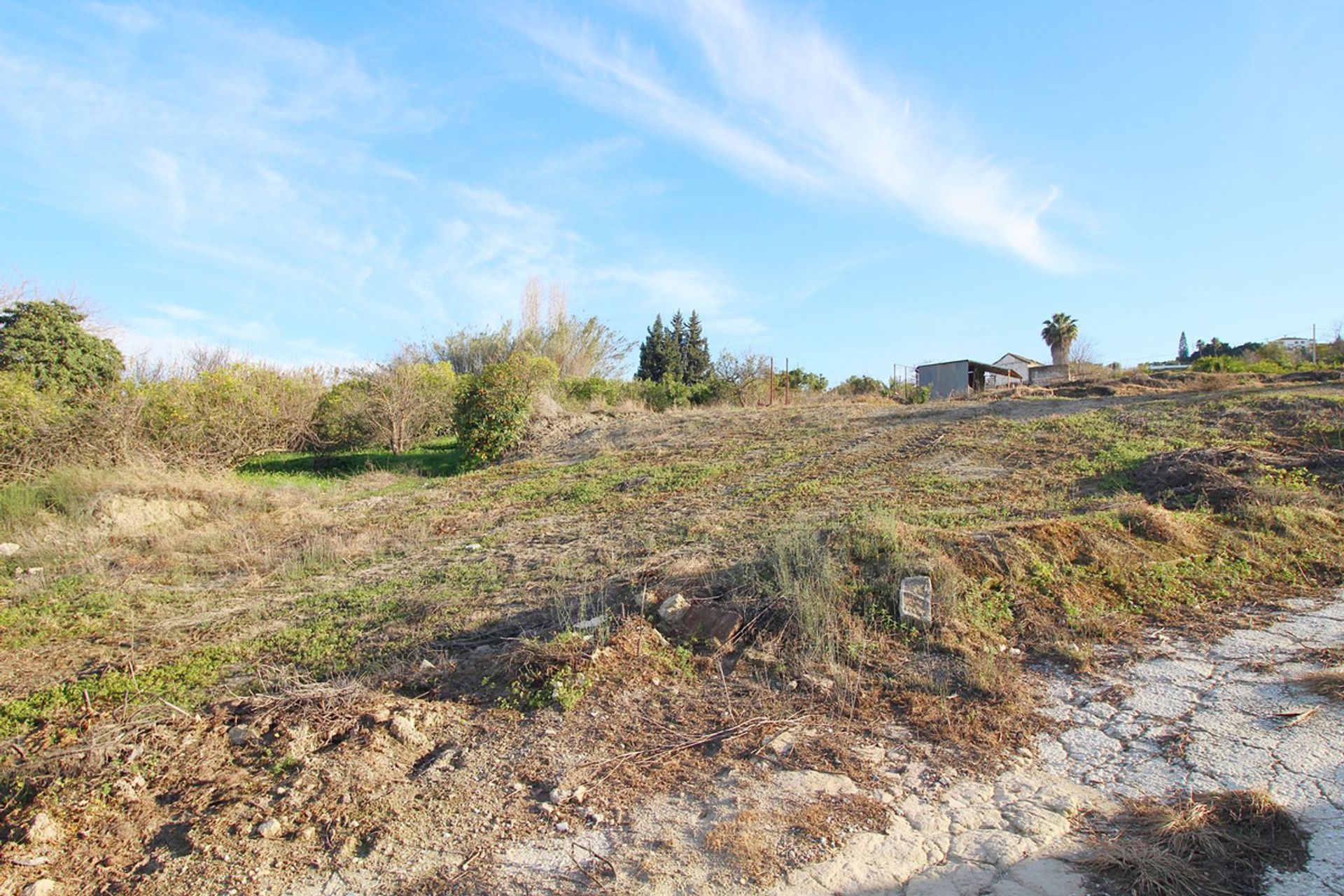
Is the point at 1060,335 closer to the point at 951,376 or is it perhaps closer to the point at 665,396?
the point at 951,376

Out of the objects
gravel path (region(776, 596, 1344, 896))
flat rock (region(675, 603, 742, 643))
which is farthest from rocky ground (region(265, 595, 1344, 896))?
flat rock (region(675, 603, 742, 643))

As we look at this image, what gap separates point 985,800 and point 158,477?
1358cm

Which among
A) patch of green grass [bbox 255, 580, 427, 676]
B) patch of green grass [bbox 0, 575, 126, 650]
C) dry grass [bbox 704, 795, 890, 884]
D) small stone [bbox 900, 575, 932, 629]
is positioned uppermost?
small stone [bbox 900, 575, 932, 629]

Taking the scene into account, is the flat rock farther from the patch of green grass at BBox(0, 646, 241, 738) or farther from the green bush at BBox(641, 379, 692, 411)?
the green bush at BBox(641, 379, 692, 411)

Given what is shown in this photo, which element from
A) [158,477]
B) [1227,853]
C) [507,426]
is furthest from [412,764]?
[507,426]

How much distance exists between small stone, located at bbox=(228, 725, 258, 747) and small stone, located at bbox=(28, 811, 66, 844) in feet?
2.65

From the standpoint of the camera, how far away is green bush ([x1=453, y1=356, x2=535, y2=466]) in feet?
58.5

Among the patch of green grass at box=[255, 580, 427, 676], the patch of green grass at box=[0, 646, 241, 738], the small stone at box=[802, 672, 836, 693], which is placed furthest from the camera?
the patch of green grass at box=[255, 580, 427, 676]

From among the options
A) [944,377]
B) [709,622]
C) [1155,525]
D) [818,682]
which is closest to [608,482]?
[709,622]

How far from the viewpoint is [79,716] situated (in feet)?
14.8

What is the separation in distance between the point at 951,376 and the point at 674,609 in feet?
96.4

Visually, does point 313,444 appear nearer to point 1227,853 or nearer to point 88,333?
point 88,333

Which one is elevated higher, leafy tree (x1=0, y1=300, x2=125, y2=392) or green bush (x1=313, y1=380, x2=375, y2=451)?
leafy tree (x1=0, y1=300, x2=125, y2=392)

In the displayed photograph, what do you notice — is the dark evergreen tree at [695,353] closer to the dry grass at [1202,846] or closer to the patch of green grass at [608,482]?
the patch of green grass at [608,482]
